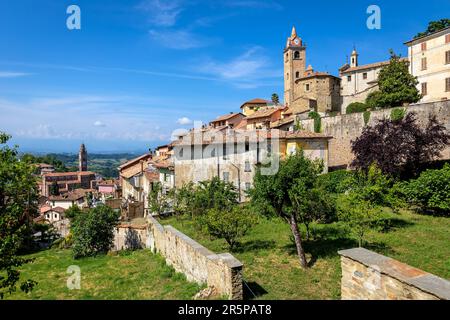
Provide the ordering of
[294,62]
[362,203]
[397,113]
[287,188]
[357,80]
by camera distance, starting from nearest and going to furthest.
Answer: [287,188]
[362,203]
[397,113]
[357,80]
[294,62]

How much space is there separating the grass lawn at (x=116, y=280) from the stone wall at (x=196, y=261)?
17.9 inches

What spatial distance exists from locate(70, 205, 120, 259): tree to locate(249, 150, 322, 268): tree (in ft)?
47.1

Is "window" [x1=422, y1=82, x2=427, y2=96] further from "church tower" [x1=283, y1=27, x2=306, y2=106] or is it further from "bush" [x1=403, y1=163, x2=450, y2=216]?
"church tower" [x1=283, y1=27, x2=306, y2=106]

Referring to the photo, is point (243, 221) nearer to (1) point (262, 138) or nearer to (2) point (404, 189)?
(2) point (404, 189)

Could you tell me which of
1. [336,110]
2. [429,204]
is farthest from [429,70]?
[429,204]

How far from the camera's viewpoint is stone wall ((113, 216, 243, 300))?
7.95 meters

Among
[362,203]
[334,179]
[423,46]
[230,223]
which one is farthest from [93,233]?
[423,46]

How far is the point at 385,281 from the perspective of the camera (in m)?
5.22

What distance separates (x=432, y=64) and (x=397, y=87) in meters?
6.22

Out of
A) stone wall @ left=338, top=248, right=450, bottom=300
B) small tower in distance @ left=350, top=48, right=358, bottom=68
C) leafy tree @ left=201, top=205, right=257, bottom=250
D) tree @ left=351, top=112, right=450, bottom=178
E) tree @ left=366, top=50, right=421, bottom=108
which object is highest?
small tower in distance @ left=350, top=48, right=358, bottom=68

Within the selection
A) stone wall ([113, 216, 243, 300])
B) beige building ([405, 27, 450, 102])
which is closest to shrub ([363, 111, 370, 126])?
beige building ([405, 27, 450, 102])

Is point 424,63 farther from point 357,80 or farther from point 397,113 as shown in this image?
point 357,80
